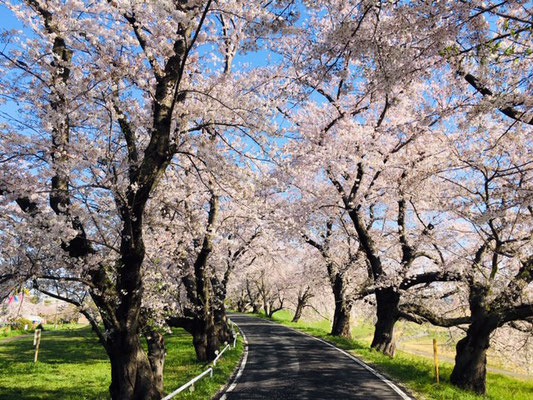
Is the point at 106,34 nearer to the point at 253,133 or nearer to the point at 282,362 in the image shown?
the point at 253,133

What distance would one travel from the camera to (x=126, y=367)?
7.10 metres

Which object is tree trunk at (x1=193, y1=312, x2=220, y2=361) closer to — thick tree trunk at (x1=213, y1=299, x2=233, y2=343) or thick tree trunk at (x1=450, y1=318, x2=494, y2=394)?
thick tree trunk at (x1=213, y1=299, x2=233, y2=343)

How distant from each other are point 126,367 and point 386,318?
13.3 meters

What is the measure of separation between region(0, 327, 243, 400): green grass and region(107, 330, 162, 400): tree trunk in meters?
2.29

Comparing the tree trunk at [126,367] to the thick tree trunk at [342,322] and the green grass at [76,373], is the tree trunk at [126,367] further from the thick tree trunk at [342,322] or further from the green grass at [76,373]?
the thick tree trunk at [342,322]

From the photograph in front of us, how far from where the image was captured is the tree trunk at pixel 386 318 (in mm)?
17078

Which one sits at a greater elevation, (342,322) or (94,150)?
(94,150)

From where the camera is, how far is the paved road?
948cm

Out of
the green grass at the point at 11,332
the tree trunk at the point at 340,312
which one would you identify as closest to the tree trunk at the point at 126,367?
the tree trunk at the point at 340,312

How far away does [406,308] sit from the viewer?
17.9m

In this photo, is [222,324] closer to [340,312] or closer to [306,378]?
[340,312]

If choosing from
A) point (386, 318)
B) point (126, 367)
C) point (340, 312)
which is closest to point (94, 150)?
point (126, 367)

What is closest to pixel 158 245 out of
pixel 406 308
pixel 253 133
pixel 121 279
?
pixel 121 279

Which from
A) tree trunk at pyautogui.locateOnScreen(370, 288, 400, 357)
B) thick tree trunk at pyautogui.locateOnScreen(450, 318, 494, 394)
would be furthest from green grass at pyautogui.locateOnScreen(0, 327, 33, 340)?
thick tree trunk at pyautogui.locateOnScreen(450, 318, 494, 394)
